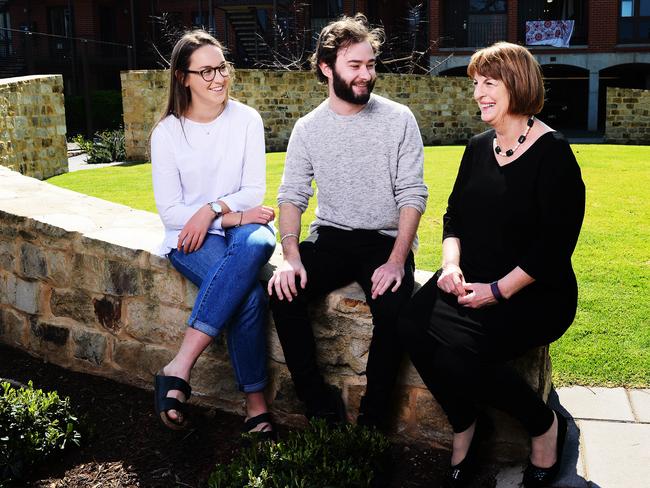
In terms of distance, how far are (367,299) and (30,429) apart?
1439 millimetres

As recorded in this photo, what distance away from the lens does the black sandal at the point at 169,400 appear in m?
2.93

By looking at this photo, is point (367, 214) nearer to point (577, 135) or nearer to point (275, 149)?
point (275, 149)

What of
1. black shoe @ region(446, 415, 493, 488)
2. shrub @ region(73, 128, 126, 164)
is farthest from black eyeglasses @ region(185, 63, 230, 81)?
shrub @ region(73, 128, 126, 164)

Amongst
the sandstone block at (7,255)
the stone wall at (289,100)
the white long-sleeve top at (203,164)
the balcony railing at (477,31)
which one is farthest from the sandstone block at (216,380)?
the balcony railing at (477,31)

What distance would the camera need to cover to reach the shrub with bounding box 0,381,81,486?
118 inches

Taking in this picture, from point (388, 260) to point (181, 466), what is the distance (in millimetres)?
1170

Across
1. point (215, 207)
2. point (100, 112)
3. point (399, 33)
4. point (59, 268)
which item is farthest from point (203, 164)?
point (399, 33)

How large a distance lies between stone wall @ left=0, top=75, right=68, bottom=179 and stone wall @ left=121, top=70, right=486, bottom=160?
8.15 ft

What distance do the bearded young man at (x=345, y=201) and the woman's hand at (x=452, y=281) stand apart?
17cm

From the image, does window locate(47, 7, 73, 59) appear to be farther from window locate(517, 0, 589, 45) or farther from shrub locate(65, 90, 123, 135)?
window locate(517, 0, 589, 45)

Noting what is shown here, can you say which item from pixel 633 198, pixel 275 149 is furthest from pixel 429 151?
pixel 633 198

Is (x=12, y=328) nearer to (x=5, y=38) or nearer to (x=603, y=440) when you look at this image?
(x=603, y=440)

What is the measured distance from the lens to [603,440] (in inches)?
121

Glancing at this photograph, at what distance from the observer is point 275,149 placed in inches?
726
